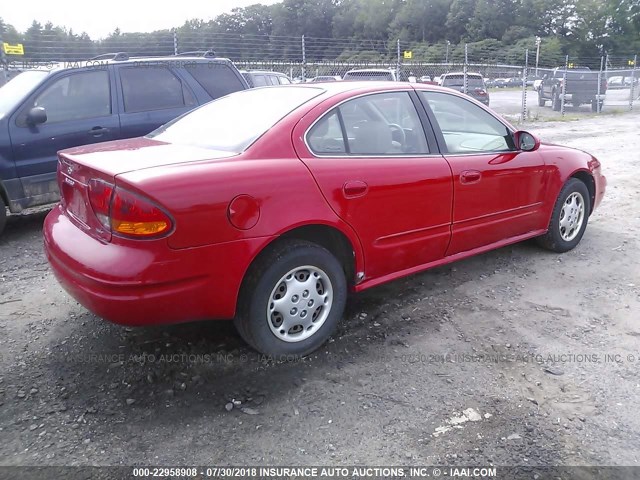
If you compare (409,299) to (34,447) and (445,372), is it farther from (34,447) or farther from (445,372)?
(34,447)

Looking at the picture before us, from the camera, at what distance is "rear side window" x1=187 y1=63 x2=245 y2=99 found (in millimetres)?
6762

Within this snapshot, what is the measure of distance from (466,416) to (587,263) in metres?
2.73

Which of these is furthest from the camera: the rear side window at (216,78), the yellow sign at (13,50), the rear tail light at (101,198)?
the yellow sign at (13,50)

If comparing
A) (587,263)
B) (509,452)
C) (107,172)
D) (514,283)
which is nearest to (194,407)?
(107,172)

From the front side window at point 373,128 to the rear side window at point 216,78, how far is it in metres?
3.75

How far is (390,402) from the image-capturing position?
8.97ft

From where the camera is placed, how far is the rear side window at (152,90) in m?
6.18

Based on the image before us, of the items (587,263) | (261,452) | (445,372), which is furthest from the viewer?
(587,263)

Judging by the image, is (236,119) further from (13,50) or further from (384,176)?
(13,50)

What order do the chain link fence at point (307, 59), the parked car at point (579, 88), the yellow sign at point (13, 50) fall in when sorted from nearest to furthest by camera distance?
the yellow sign at point (13, 50)
the chain link fence at point (307, 59)
the parked car at point (579, 88)

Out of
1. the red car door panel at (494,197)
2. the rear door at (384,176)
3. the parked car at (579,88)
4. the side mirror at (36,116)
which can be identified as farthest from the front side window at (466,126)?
the parked car at (579,88)

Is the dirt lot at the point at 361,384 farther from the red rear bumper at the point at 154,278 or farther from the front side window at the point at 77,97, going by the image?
the front side window at the point at 77,97

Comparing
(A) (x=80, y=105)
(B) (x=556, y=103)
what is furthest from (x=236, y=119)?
(B) (x=556, y=103)

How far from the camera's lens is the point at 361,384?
288cm
